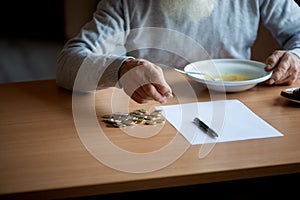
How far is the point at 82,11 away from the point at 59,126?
182 cm

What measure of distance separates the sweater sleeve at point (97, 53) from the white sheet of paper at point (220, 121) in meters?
0.15

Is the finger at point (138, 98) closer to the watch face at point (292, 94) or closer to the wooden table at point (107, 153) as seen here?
the wooden table at point (107, 153)

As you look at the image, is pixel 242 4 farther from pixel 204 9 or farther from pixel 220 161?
pixel 220 161

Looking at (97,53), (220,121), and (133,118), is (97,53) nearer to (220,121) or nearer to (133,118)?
(133,118)

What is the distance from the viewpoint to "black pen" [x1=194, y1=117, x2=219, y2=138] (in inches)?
36.4

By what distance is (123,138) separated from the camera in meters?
0.91

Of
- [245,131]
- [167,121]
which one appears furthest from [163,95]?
[245,131]

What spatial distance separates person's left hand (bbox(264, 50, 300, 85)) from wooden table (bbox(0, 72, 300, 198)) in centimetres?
9

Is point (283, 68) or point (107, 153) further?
point (283, 68)

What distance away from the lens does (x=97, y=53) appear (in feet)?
4.08

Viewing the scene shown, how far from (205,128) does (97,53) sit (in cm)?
→ 41

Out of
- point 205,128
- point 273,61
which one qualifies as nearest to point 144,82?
point 205,128

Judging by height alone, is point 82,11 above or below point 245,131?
below

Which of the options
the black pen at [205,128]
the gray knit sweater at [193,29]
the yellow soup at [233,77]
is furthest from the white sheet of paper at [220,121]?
the gray knit sweater at [193,29]
